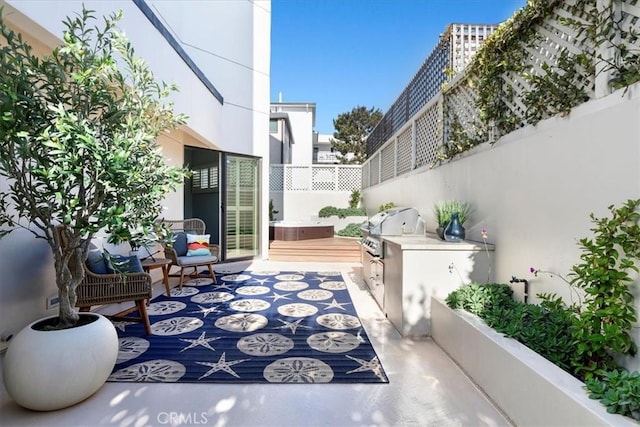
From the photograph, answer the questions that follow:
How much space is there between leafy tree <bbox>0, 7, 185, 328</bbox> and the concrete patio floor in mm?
568

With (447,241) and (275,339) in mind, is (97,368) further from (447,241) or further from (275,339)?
(447,241)

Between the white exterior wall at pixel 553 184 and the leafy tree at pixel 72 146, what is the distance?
2757 mm

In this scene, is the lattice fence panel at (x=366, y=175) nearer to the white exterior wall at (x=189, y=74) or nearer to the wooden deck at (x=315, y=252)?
the wooden deck at (x=315, y=252)

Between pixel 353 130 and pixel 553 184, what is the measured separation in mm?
16576

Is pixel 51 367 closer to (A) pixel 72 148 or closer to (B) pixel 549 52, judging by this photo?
(A) pixel 72 148

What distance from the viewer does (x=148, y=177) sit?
2.24 metres

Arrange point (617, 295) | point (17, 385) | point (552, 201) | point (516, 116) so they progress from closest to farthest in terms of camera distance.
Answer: point (617, 295) < point (17, 385) < point (552, 201) < point (516, 116)

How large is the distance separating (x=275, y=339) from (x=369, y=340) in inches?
35.1

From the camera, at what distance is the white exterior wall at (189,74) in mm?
2557

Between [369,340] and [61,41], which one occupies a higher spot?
[61,41]

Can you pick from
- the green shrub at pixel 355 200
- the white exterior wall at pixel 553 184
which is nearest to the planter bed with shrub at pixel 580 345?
the white exterior wall at pixel 553 184

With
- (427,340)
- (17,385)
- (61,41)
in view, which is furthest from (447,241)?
(61,41)

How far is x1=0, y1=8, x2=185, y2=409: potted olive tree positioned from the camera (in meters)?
1.69

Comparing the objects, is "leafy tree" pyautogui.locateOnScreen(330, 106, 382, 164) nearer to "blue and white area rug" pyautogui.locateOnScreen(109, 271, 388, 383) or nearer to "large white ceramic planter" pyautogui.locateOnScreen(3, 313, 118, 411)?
"blue and white area rug" pyautogui.locateOnScreen(109, 271, 388, 383)
